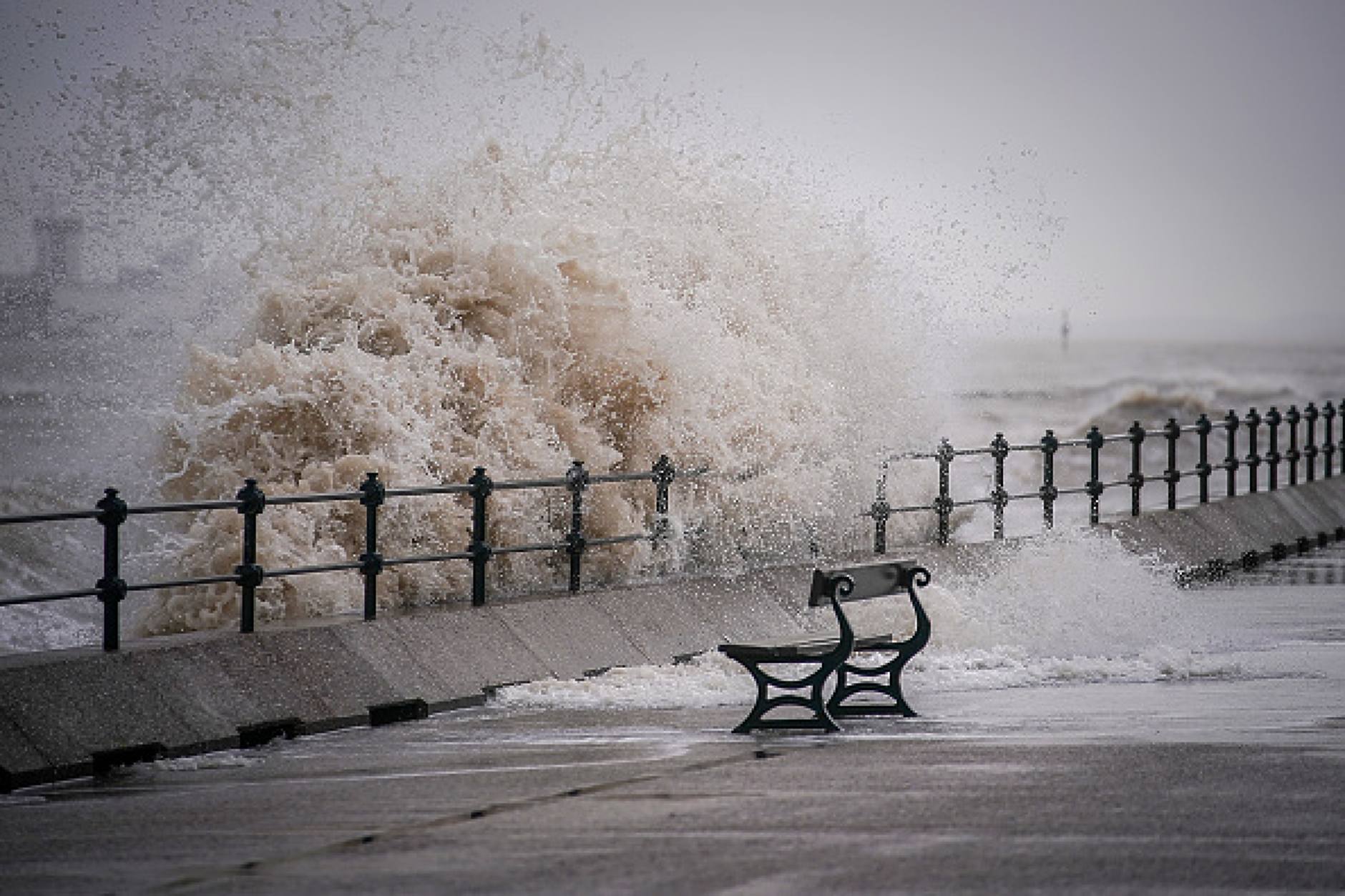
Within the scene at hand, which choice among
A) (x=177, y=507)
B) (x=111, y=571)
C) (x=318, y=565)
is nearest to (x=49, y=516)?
(x=111, y=571)

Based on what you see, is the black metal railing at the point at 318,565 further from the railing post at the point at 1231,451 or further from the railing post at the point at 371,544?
the railing post at the point at 1231,451

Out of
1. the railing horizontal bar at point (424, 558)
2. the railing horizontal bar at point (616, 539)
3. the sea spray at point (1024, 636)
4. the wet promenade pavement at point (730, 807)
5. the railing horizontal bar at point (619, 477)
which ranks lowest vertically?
the sea spray at point (1024, 636)

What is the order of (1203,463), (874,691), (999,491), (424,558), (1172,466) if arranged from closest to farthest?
1. (874,691)
2. (424,558)
3. (999,491)
4. (1172,466)
5. (1203,463)

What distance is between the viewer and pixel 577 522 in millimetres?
14398

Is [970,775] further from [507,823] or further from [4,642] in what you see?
[4,642]

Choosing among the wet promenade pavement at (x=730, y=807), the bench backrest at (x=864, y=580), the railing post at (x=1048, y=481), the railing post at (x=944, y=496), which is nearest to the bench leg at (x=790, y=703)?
the wet promenade pavement at (x=730, y=807)

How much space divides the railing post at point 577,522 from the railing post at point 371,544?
6.26ft

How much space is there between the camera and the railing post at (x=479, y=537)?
13227 mm

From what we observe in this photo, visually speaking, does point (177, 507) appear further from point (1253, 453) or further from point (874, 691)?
point (1253, 453)

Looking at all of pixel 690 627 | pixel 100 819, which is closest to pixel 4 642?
pixel 690 627

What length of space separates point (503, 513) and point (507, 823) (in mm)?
9754

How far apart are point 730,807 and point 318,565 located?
5.24m

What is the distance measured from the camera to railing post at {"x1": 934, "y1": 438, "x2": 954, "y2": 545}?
18531 millimetres

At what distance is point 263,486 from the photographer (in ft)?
58.5
